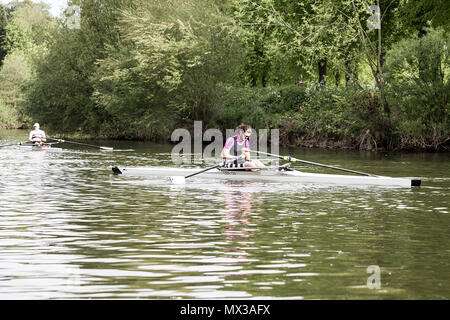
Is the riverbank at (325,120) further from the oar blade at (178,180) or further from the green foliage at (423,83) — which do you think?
the oar blade at (178,180)

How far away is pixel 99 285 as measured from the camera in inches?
310

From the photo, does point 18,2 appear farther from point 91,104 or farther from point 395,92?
point 395,92

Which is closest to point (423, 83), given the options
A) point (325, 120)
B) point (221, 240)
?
point (325, 120)

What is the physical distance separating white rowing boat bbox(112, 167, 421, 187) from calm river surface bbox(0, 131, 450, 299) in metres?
0.49

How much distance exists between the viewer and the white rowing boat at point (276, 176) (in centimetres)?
1889

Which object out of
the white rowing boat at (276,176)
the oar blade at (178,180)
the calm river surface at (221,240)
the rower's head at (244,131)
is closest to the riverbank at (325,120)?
the calm river surface at (221,240)

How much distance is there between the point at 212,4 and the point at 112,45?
29.6 ft

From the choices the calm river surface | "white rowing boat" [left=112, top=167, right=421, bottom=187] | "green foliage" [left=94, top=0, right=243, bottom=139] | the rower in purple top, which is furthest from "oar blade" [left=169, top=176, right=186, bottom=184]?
"green foliage" [left=94, top=0, right=243, bottom=139]

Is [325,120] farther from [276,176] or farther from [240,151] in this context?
→ [276,176]

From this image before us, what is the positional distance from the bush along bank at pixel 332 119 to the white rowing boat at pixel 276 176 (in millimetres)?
15806

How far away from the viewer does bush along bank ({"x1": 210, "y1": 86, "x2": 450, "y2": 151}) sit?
35.0 m

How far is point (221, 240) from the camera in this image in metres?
10.8

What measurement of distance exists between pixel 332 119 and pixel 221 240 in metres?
29.0

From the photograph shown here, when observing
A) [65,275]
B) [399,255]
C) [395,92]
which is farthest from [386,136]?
[65,275]
